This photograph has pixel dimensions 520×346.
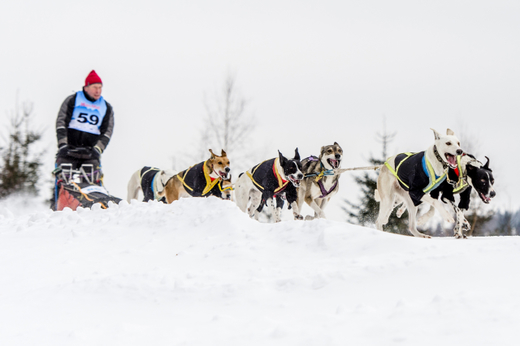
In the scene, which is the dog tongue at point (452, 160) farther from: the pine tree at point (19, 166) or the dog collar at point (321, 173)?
the pine tree at point (19, 166)

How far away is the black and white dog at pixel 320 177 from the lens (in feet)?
28.2

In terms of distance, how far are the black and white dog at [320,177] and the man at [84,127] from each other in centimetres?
354

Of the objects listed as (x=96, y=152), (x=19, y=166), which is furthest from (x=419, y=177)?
(x=19, y=166)

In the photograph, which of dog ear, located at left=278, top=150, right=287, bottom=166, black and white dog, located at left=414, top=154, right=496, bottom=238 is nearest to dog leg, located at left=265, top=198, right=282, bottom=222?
dog ear, located at left=278, top=150, right=287, bottom=166

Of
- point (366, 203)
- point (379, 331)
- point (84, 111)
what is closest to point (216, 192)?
point (84, 111)

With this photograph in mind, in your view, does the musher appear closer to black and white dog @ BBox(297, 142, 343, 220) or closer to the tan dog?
the tan dog

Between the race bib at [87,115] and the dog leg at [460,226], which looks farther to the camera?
the race bib at [87,115]

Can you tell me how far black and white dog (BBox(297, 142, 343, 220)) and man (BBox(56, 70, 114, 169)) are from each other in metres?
3.54

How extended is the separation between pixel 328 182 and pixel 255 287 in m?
5.32

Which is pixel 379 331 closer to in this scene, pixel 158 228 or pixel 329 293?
pixel 329 293

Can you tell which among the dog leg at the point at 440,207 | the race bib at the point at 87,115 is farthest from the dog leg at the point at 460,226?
the race bib at the point at 87,115

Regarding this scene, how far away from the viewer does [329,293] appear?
11.2ft

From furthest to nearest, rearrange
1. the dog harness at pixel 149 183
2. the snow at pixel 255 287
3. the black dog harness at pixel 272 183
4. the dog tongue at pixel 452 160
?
the dog harness at pixel 149 183
the black dog harness at pixel 272 183
the dog tongue at pixel 452 160
the snow at pixel 255 287

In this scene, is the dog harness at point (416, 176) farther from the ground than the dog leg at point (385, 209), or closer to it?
farther from the ground
